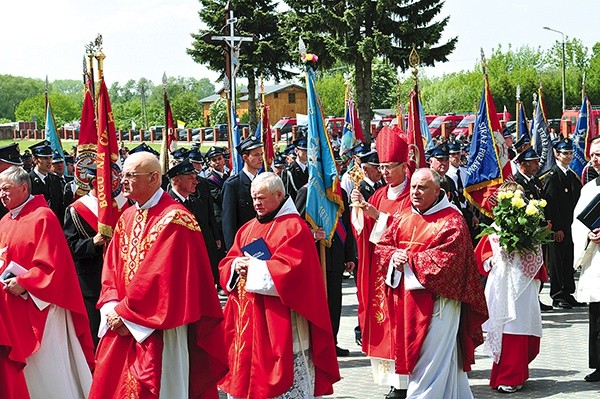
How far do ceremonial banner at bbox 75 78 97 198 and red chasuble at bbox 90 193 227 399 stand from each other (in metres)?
2.46

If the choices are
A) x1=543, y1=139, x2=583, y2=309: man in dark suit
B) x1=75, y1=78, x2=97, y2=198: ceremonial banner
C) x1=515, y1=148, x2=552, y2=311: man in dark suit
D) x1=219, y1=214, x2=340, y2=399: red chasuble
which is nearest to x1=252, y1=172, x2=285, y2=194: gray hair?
x1=219, y1=214, x2=340, y2=399: red chasuble

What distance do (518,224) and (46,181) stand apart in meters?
7.61

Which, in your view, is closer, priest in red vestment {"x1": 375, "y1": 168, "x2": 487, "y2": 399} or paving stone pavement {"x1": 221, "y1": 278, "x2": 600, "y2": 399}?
priest in red vestment {"x1": 375, "y1": 168, "x2": 487, "y2": 399}

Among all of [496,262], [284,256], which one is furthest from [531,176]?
[284,256]

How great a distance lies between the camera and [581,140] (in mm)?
Result: 19516

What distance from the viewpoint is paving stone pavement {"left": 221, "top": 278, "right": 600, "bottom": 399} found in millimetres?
8797

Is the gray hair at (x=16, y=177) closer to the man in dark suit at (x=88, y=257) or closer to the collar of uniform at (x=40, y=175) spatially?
the man in dark suit at (x=88, y=257)

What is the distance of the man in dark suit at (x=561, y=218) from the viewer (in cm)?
1372

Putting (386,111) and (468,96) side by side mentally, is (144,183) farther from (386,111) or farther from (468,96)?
(468,96)

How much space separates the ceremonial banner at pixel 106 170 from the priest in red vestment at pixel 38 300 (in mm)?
662

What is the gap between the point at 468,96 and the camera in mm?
95062

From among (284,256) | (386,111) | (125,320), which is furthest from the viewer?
(386,111)

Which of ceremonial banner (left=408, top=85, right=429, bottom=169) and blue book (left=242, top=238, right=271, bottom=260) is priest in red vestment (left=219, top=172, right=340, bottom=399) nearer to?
blue book (left=242, top=238, right=271, bottom=260)

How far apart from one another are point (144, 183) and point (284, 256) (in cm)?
118
